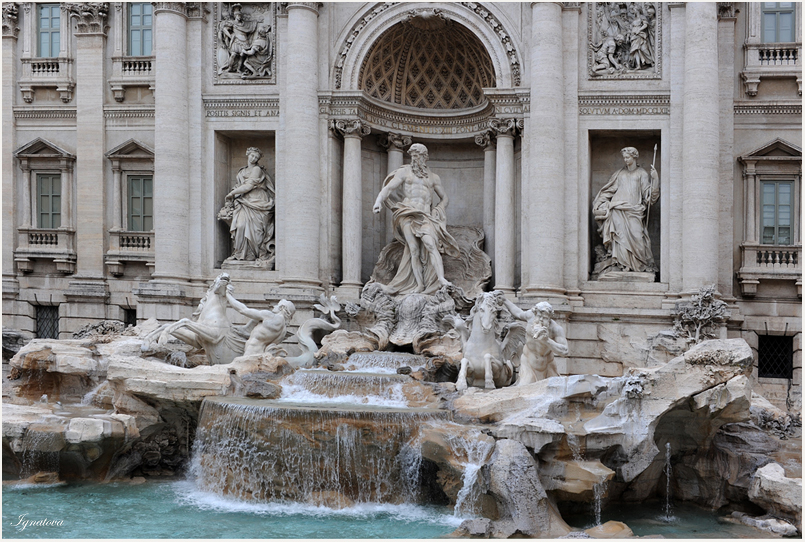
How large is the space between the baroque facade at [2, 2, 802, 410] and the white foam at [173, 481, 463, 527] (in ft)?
20.3

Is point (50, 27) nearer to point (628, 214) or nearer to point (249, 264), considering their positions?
point (249, 264)

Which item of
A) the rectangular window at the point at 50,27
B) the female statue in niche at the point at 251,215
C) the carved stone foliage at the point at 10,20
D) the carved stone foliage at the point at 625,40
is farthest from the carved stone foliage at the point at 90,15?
the carved stone foliage at the point at 625,40

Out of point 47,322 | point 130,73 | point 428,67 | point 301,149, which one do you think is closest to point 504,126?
point 428,67

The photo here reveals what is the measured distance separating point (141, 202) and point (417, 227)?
747 cm

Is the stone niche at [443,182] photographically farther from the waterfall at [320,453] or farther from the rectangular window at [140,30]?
the waterfall at [320,453]

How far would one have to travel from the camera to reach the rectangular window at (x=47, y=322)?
2080 cm

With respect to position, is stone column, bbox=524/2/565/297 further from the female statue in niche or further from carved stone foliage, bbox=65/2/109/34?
carved stone foliage, bbox=65/2/109/34

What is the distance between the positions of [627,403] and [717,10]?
9926mm

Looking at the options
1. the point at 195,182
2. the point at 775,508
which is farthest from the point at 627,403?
the point at 195,182

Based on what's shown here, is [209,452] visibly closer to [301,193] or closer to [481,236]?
[301,193]

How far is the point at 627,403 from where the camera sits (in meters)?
11.7

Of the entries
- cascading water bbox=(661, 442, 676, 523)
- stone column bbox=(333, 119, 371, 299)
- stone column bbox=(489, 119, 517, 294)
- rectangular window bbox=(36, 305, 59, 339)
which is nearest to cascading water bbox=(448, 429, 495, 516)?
cascading water bbox=(661, 442, 676, 523)

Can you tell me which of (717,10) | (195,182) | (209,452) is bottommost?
(209,452)

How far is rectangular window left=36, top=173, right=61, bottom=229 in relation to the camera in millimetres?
20906
